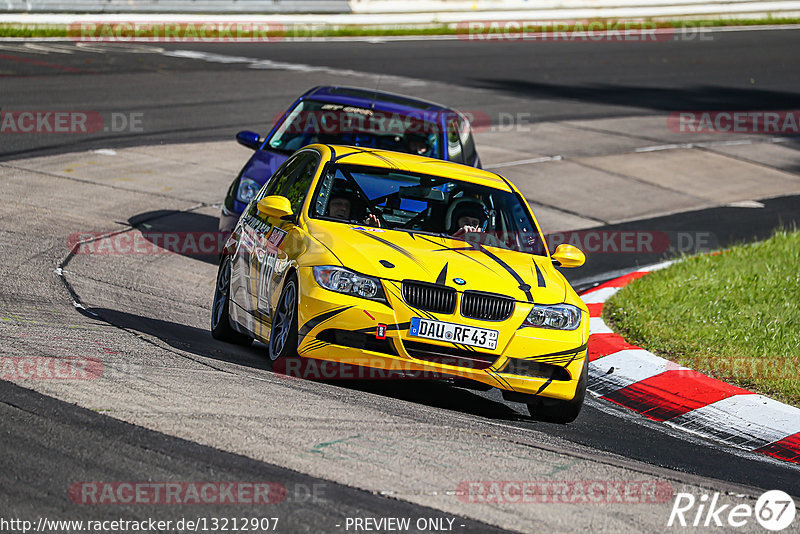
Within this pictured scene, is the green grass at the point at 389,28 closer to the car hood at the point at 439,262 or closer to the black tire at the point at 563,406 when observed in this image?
the car hood at the point at 439,262

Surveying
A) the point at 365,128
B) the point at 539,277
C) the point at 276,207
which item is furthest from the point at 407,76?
the point at 539,277

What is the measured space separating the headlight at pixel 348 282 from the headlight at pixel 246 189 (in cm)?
454

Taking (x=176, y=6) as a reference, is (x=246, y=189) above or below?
below

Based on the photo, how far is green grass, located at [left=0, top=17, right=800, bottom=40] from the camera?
2806 centimetres

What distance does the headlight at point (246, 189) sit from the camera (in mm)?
11742

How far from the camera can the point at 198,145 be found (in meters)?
18.2

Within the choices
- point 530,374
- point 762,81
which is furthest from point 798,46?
point 530,374

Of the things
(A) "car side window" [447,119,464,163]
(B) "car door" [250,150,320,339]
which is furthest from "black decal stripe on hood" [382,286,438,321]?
(A) "car side window" [447,119,464,163]

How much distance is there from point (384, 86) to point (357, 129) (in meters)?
12.2

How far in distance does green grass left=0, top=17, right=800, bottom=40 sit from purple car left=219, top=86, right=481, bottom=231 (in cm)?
1648

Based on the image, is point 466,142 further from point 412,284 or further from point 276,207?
point 412,284

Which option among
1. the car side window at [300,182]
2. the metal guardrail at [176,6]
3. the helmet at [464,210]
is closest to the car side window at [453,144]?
A: the car side window at [300,182]

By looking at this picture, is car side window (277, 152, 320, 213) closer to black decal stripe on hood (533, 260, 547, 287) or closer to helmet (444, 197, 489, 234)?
helmet (444, 197, 489, 234)

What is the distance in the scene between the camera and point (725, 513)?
561 cm
